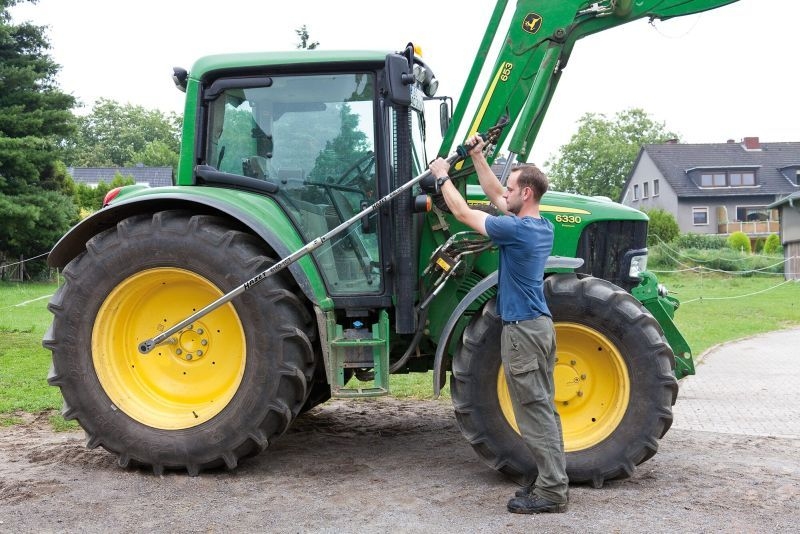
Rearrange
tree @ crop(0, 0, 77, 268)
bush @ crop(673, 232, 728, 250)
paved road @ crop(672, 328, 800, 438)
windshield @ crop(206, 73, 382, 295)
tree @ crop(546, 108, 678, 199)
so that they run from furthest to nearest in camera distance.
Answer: tree @ crop(546, 108, 678, 199) → bush @ crop(673, 232, 728, 250) → tree @ crop(0, 0, 77, 268) → paved road @ crop(672, 328, 800, 438) → windshield @ crop(206, 73, 382, 295)

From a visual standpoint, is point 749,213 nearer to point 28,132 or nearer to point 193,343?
point 28,132

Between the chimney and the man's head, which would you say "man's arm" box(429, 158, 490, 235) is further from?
the chimney

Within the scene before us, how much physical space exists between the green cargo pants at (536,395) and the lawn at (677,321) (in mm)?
3676

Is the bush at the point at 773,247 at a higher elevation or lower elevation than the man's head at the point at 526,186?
lower

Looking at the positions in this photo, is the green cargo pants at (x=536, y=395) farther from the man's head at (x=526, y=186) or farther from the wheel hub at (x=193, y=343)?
→ the wheel hub at (x=193, y=343)

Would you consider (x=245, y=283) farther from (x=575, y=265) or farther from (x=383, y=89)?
(x=575, y=265)

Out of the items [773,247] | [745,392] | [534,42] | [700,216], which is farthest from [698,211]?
[534,42]

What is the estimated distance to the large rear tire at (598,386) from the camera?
4996 millimetres

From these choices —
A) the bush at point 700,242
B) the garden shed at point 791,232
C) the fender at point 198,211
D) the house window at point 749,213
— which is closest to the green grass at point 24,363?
the fender at point 198,211

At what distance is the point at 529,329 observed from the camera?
15.3 ft

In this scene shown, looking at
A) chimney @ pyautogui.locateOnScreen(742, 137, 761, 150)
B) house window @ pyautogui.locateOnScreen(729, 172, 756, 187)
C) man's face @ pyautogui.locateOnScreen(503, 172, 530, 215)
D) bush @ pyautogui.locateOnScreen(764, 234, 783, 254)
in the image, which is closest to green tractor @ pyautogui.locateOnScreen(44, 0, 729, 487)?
man's face @ pyautogui.locateOnScreen(503, 172, 530, 215)

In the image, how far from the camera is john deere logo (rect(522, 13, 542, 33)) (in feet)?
18.0

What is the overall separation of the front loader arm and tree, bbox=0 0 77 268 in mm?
21992

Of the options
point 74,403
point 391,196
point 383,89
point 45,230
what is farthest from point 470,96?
point 45,230
